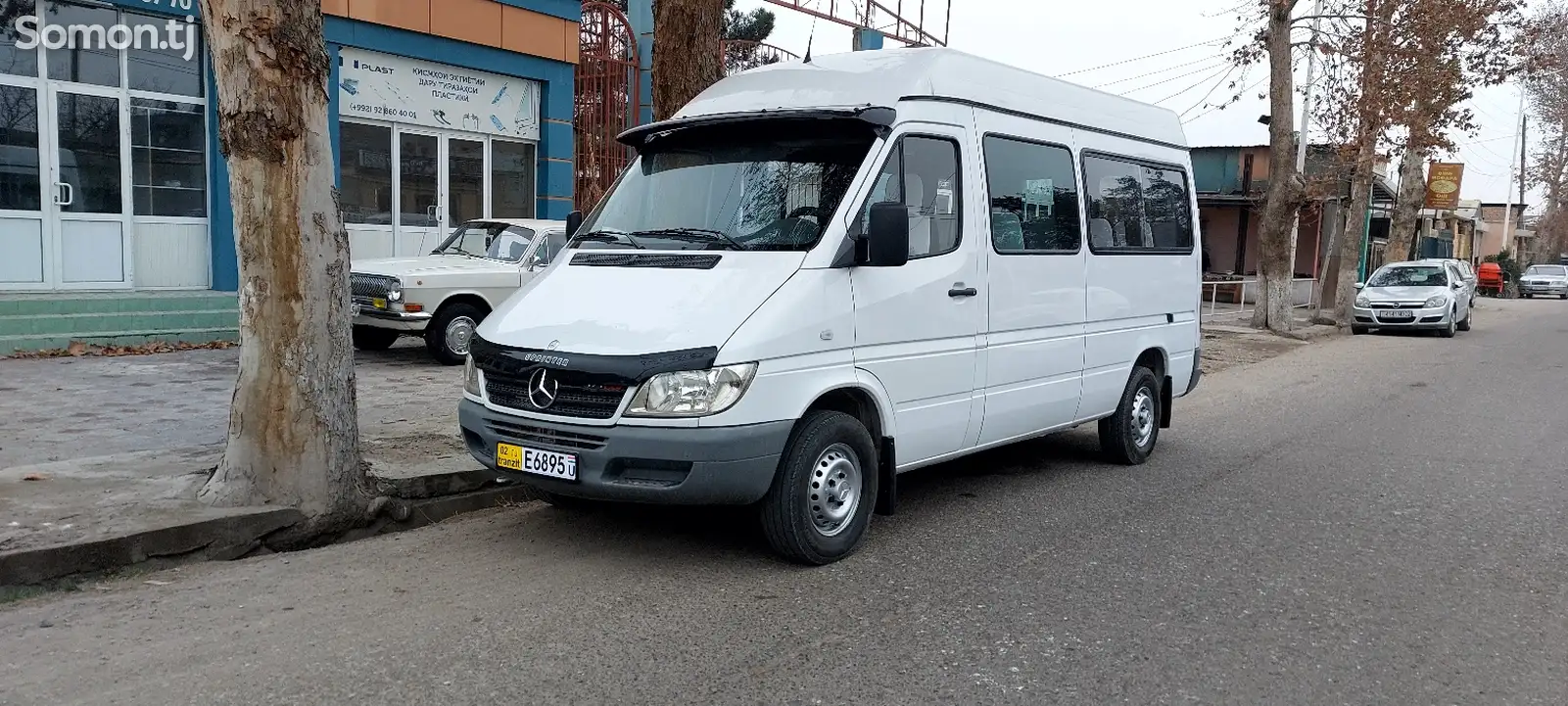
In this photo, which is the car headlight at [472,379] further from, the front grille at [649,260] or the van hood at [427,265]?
the van hood at [427,265]

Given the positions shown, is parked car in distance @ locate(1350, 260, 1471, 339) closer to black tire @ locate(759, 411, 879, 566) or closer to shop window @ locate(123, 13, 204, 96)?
black tire @ locate(759, 411, 879, 566)

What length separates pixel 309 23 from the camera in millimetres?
5777

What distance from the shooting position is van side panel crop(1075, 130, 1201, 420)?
758 cm

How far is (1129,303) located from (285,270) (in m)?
5.51

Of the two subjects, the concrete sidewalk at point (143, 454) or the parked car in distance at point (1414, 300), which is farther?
the parked car in distance at point (1414, 300)

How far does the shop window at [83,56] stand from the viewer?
41.5ft

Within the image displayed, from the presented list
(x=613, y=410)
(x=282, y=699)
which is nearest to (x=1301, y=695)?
(x=613, y=410)

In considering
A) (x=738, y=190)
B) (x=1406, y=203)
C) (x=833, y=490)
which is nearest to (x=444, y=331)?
(x=738, y=190)

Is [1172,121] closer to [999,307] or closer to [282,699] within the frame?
[999,307]

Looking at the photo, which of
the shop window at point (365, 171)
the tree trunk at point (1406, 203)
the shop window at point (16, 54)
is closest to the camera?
the shop window at point (16, 54)

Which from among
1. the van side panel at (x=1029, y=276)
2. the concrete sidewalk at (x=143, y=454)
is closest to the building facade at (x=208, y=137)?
the concrete sidewalk at (x=143, y=454)

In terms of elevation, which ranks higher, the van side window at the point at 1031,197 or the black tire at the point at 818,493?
the van side window at the point at 1031,197

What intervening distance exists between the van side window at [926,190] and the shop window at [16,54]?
1135 centimetres

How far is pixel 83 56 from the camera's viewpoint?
1288cm
